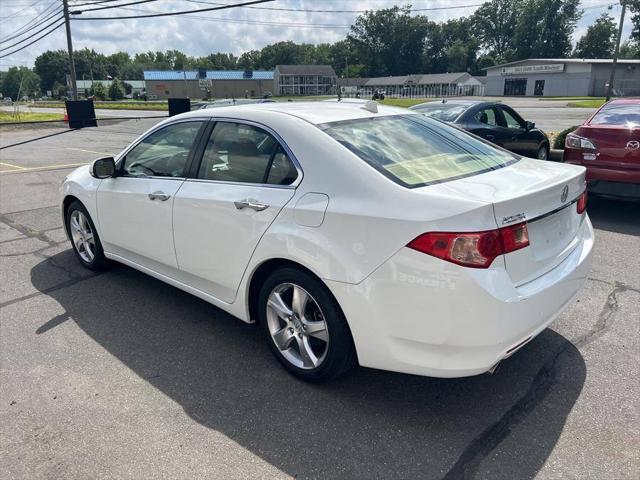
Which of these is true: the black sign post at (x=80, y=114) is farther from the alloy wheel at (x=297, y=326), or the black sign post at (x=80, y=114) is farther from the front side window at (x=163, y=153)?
the alloy wheel at (x=297, y=326)

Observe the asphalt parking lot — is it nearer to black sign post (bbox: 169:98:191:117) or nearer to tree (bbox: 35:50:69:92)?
black sign post (bbox: 169:98:191:117)

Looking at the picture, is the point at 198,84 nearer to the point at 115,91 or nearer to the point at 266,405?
the point at 115,91

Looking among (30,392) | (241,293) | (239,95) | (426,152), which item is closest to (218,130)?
(241,293)

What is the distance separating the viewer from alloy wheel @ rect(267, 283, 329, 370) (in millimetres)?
2943

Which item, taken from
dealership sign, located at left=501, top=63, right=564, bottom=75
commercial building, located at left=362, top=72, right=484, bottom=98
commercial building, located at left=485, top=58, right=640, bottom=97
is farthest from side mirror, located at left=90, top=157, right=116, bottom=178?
commercial building, located at left=362, top=72, right=484, bottom=98

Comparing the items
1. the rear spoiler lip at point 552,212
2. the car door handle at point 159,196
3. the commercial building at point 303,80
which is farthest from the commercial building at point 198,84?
the rear spoiler lip at point 552,212

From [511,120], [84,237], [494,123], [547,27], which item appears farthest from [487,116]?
[547,27]

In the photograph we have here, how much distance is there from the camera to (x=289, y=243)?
2.84 metres

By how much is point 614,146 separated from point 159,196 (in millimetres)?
5570

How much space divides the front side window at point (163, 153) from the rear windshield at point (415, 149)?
1.23 metres

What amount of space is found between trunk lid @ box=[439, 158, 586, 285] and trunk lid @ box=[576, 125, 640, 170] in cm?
368

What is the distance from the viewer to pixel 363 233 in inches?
101

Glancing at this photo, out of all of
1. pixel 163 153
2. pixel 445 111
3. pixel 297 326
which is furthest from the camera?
pixel 445 111

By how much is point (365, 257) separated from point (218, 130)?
5.29ft
